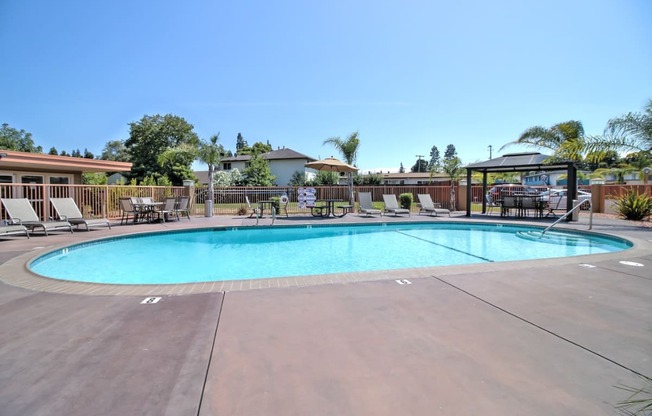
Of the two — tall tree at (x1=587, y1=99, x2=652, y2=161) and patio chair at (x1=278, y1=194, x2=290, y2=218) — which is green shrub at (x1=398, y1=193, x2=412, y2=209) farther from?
tall tree at (x1=587, y1=99, x2=652, y2=161)

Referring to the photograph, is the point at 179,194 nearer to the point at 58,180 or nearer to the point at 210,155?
the point at 210,155

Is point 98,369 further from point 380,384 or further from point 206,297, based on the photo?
point 380,384

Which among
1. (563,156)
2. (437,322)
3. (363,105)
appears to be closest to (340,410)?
(437,322)

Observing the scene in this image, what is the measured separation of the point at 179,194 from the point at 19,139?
57.6m

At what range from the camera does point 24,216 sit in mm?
9984

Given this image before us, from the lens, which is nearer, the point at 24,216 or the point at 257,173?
the point at 24,216

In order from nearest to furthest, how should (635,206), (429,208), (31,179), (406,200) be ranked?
(635,206) < (31,179) < (429,208) < (406,200)

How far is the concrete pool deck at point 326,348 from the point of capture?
1.91m

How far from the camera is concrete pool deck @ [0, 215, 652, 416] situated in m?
1.91

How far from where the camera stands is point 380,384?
208cm

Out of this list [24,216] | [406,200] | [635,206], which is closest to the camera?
[24,216]

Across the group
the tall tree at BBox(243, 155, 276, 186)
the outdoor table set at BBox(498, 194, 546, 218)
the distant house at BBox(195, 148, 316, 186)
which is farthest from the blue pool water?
the distant house at BBox(195, 148, 316, 186)

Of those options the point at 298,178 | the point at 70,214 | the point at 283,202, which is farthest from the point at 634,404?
the point at 298,178

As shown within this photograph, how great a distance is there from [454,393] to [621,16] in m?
10.9
